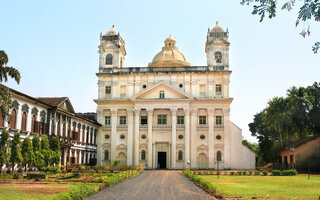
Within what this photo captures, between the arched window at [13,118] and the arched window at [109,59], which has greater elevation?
the arched window at [109,59]

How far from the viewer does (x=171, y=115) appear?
53.7m

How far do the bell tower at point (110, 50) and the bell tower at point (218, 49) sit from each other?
1499 centimetres

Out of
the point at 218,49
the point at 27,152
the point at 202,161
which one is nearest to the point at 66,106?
the point at 27,152

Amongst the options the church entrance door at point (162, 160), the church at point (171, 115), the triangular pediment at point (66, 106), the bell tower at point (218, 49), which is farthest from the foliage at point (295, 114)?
the triangular pediment at point (66, 106)

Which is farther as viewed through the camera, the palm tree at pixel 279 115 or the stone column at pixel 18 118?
the palm tree at pixel 279 115

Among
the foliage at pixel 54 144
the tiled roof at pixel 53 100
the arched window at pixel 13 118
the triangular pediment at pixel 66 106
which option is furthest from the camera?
the triangular pediment at pixel 66 106

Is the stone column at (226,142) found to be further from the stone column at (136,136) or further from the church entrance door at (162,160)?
the stone column at (136,136)

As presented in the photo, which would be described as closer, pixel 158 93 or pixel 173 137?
pixel 173 137

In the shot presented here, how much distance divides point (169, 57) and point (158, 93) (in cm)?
1037

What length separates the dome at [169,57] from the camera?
2353 inches

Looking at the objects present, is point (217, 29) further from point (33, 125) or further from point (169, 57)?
point (33, 125)

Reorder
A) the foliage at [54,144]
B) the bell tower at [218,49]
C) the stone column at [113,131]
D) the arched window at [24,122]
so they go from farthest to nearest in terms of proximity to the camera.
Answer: the bell tower at [218,49] → the stone column at [113,131] → the foliage at [54,144] → the arched window at [24,122]

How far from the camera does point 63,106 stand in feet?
131

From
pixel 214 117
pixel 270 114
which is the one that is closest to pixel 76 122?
pixel 214 117
